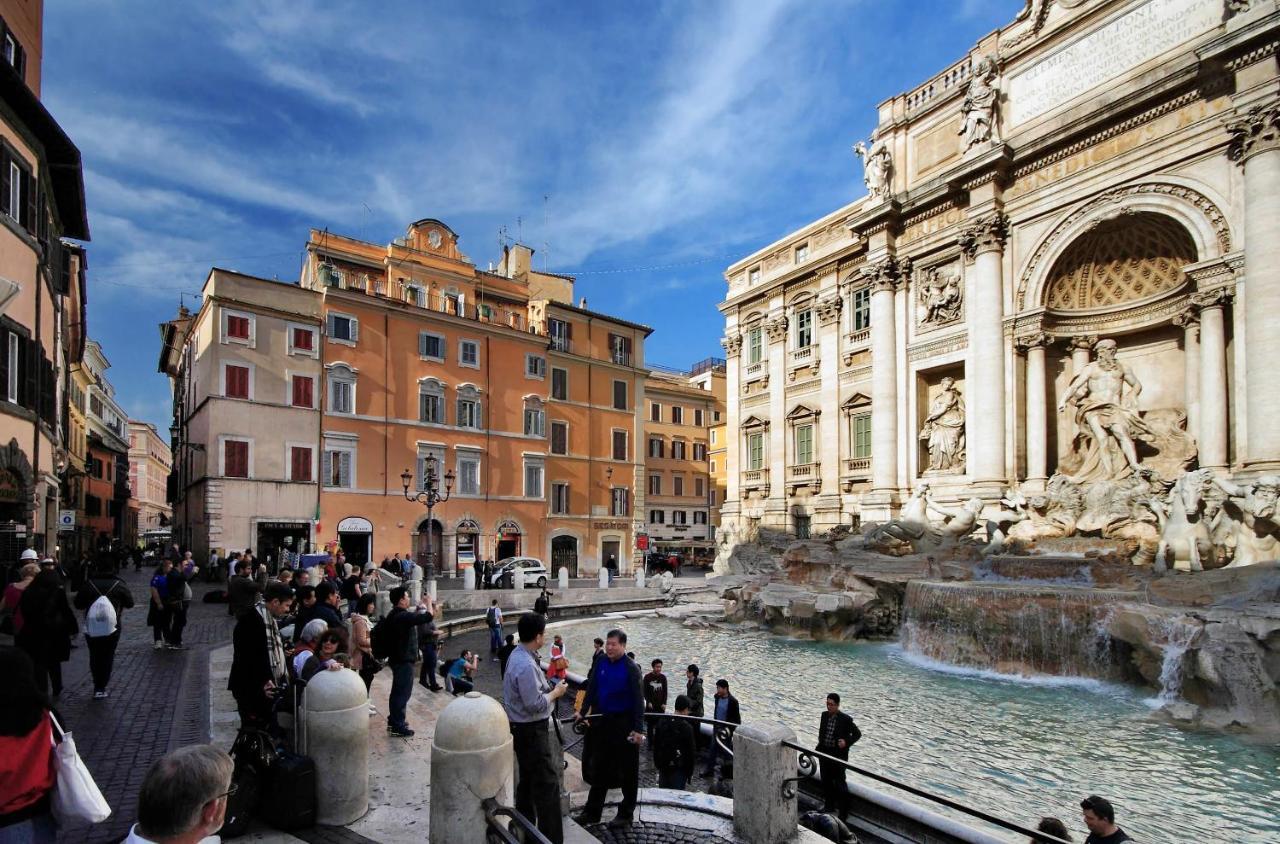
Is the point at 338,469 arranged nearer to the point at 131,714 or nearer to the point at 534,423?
the point at 534,423

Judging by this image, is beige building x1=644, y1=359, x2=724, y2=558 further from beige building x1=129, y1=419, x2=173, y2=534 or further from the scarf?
beige building x1=129, y1=419, x2=173, y2=534

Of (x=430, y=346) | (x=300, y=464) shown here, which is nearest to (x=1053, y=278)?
(x=430, y=346)

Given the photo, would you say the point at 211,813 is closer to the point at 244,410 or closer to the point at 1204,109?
the point at 1204,109

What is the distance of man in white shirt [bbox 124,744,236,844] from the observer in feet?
7.98

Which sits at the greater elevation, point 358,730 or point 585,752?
point 358,730

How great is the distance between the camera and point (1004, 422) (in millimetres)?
23219

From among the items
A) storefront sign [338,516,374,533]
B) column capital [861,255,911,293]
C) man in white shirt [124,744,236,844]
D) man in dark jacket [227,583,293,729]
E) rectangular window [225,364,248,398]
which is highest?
column capital [861,255,911,293]

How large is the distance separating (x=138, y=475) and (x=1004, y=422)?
3435 inches

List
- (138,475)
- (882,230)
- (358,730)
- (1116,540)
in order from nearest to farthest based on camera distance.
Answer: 1. (358,730)
2. (1116,540)
3. (882,230)
4. (138,475)

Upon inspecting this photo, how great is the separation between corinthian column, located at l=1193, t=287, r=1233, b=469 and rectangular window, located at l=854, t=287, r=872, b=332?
1101cm

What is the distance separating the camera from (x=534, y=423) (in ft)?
128

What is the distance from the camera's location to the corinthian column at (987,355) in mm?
23188

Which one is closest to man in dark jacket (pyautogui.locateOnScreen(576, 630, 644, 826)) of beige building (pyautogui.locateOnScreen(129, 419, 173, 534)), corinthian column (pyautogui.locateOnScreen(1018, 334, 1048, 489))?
corinthian column (pyautogui.locateOnScreen(1018, 334, 1048, 489))

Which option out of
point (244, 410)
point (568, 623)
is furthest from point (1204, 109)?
point (244, 410)
